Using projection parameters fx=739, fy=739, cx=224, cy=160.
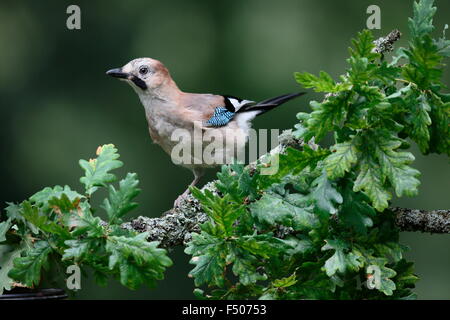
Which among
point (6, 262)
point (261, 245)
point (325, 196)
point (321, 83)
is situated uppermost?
point (321, 83)

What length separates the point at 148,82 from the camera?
128 inches

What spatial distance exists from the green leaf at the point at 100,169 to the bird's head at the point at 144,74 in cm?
128

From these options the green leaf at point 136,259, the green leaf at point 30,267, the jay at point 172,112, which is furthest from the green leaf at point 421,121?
the jay at point 172,112

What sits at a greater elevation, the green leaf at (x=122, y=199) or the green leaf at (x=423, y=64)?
the green leaf at (x=423, y=64)

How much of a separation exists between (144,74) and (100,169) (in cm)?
146

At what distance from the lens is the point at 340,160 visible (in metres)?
1.57

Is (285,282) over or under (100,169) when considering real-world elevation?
under

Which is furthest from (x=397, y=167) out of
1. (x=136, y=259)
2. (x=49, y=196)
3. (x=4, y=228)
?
(x=4, y=228)

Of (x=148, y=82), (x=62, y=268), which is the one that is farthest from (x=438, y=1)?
(x=62, y=268)

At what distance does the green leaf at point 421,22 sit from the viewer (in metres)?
1.65

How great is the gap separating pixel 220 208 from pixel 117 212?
0.86ft

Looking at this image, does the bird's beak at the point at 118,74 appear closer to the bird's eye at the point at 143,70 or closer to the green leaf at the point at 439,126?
the bird's eye at the point at 143,70

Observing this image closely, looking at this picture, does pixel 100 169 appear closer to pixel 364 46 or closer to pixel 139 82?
pixel 364 46

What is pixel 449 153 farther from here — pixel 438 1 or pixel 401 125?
pixel 438 1
